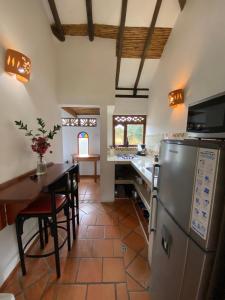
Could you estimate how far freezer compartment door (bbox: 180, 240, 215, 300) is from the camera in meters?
0.70

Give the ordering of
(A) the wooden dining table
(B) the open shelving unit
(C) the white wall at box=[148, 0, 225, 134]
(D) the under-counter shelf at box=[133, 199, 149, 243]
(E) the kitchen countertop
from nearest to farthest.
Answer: (A) the wooden dining table, (C) the white wall at box=[148, 0, 225, 134], (E) the kitchen countertop, (D) the under-counter shelf at box=[133, 199, 149, 243], (B) the open shelving unit

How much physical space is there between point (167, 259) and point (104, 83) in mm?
2672

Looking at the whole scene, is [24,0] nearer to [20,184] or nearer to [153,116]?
[20,184]

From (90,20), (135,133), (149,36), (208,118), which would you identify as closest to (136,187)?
(135,133)

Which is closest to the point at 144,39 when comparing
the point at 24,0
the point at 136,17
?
the point at 136,17

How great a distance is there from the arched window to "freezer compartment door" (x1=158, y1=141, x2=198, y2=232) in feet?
12.4

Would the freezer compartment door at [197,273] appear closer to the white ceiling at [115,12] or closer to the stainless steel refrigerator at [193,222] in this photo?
the stainless steel refrigerator at [193,222]

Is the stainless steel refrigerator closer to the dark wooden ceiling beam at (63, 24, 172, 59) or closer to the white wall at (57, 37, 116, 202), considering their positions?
the white wall at (57, 37, 116, 202)

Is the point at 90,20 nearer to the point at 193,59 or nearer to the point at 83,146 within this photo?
the point at 193,59

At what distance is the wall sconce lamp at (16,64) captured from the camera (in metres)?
1.39

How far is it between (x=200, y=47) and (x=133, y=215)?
2.58 meters

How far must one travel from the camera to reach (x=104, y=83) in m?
2.76

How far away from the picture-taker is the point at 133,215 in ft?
8.63

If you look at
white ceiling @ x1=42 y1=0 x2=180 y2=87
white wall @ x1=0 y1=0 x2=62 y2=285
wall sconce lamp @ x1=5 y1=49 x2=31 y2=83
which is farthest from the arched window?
wall sconce lamp @ x1=5 y1=49 x2=31 y2=83
